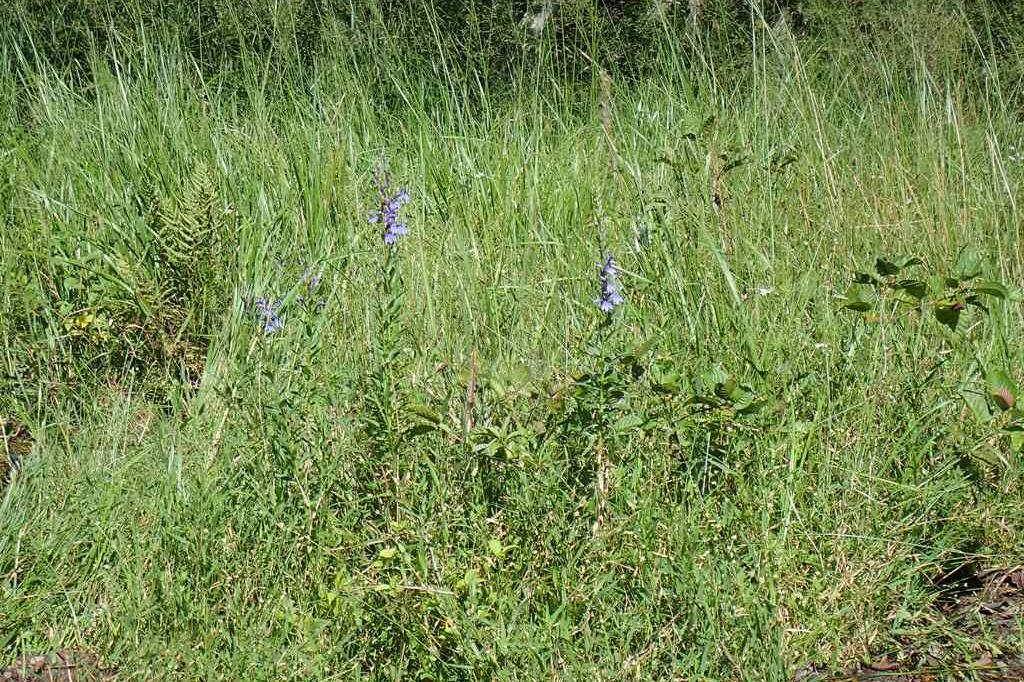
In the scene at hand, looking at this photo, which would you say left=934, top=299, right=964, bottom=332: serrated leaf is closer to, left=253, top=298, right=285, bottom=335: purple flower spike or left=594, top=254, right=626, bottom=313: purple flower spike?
left=594, top=254, right=626, bottom=313: purple flower spike

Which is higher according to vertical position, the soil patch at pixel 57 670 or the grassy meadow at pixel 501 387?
the grassy meadow at pixel 501 387

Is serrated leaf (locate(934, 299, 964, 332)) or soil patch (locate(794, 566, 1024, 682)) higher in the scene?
serrated leaf (locate(934, 299, 964, 332))

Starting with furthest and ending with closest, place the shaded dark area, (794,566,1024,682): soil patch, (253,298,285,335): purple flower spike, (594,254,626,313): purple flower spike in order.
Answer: the shaded dark area → (253,298,285,335): purple flower spike → (594,254,626,313): purple flower spike → (794,566,1024,682): soil patch

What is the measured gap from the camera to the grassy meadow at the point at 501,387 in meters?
1.90

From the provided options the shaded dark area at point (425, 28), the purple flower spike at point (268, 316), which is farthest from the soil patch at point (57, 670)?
the shaded dark area at point (425, 28)

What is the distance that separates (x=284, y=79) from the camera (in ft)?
13.7

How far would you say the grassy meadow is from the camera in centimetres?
190

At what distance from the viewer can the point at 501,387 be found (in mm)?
2066

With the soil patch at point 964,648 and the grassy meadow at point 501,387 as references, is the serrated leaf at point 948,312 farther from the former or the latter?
the soil patch at point 964,648

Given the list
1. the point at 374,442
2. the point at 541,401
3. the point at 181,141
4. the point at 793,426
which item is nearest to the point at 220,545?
the point at 374,442

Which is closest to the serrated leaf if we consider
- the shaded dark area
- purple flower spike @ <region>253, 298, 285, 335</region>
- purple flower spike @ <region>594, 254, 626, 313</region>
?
purple flower spike @ <region>594, 254, 626, 313</region>

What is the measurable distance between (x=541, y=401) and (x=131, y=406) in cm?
111

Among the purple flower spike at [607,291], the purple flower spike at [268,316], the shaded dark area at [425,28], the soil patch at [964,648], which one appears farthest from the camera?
the shaded dark area at [425,28]

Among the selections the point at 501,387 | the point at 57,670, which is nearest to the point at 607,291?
the point at 501,387
